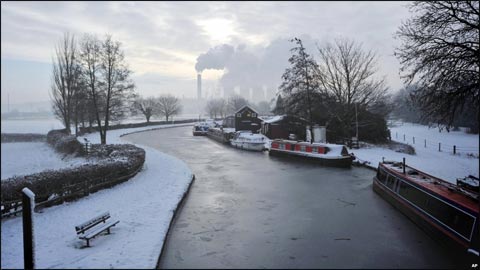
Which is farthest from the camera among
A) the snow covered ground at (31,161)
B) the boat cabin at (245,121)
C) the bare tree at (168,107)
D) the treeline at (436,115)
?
the bare tree at (168,107)

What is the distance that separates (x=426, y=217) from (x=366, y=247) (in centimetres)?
269

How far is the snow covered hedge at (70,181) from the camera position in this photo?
1077 cm

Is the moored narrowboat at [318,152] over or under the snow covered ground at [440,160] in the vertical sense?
over

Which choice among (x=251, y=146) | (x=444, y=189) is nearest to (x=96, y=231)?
(x=444, y=189)

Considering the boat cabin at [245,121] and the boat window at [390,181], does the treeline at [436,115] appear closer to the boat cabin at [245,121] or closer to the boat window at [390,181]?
the boat window at [390,181]

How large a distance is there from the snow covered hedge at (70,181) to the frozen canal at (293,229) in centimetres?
347

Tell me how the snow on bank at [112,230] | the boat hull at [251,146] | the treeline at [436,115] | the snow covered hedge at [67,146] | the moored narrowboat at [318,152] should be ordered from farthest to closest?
the boat hull at [251,146] → the snow covered hedge at [67,146] → the moored narrowboat at [318,152] → the treeline at [436,115] → the snow on bank at [112,230]

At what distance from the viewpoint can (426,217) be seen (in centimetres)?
1040

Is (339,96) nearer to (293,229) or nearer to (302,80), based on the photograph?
(302,80)

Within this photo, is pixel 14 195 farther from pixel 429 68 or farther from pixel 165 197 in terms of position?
pixel 429 68

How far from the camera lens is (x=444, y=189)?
33.9 feet

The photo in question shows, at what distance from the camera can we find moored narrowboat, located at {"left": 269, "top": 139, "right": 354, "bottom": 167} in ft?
74.0

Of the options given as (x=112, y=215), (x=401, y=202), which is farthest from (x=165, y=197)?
(x=401, y=202)

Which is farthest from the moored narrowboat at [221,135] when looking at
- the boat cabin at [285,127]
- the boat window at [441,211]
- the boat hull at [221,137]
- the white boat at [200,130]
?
the boat window at [441,211]
